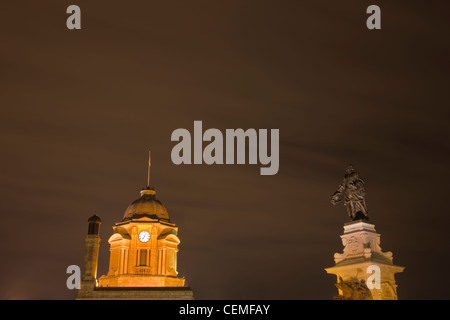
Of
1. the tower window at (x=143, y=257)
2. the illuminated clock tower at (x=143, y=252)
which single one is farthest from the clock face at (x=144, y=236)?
the tower window at (x=143, y=257)

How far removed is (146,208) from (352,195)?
202ft

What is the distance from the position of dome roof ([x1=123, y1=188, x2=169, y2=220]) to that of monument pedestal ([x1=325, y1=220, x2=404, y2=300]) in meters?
60.1

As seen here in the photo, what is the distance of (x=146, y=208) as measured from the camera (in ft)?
304

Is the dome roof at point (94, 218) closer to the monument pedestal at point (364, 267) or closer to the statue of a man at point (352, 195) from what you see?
the statue of a man at point (352, 195)

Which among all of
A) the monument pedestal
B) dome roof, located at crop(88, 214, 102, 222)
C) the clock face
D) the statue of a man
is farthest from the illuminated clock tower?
the monument pedestal

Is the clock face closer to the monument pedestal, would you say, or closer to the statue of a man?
the statue of a man

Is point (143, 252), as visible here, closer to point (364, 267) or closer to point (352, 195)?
point (352, 195)

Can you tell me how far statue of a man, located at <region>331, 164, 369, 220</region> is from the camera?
3491cm

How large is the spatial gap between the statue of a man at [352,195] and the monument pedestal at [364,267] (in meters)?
0.72
